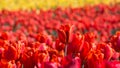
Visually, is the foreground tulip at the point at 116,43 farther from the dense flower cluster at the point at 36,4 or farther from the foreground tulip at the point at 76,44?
the dense flower cluster at the point at 36,4

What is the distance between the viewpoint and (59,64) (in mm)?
2127

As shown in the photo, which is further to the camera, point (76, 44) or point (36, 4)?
point (36, 4)

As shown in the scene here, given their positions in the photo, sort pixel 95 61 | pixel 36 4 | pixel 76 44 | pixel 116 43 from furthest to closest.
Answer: pixel 36 4 → pixel 116 43 → pixel 76 44 → pixel 95 61

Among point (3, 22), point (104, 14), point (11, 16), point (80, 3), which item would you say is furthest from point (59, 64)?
point (80, 3)

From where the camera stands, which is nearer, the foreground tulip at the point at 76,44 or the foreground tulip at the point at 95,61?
the foreground tulip at the point at 95,61

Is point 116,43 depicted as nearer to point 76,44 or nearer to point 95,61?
point 76,44

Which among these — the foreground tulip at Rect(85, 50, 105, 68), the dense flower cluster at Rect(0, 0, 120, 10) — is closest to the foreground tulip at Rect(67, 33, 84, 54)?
the foreground tulip at Rect(85, 50, 105, 68)

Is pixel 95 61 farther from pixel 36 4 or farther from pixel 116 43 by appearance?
pixel 36 4

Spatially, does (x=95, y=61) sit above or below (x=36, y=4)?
below

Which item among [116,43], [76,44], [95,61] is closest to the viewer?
[95,61]

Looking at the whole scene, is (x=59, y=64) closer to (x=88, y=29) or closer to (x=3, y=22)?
(x=88, y=29)

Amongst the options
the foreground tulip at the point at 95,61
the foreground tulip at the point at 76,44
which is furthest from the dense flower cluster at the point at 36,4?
the foreground tulip at the point at 95,61

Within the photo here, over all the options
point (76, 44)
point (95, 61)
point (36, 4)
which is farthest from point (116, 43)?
point (36, 4)

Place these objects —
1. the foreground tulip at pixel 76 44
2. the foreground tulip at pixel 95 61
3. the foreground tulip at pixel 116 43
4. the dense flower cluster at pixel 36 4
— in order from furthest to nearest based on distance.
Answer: the dense flower cluster at pixel 36 4, the foreground tulip at pixel 116 43, the foreground tulip at pixel 76 44, the foreground tulip at pixel 95 61
